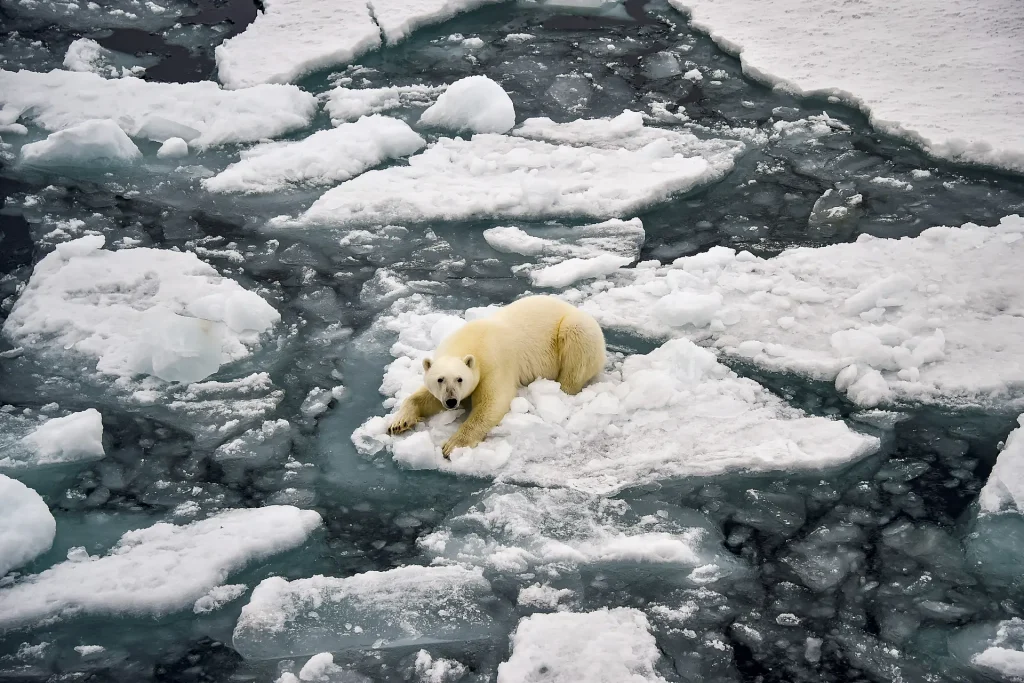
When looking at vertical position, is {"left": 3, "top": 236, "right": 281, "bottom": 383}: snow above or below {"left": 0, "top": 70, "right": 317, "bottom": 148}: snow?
below

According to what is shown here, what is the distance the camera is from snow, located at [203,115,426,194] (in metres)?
7.19

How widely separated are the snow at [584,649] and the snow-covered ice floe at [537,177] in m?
3.65

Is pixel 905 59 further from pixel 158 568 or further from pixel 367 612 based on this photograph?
pixel 158 568

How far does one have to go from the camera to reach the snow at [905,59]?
24.1 ft

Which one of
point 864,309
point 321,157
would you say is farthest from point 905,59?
point 321,157

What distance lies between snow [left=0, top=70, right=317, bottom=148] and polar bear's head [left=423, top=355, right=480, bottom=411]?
4.31 metres

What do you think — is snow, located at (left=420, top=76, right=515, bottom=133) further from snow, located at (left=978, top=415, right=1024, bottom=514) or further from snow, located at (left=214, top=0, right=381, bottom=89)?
snow, located at (left=978, top=415, right=1024, bottom=514)

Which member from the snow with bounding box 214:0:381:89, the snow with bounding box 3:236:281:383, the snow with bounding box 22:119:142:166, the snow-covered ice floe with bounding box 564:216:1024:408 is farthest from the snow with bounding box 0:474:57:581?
the snow with bounding box 214:0:381:89

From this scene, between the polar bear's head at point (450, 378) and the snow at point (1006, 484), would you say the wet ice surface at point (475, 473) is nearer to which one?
the snow at point (1006, 484)

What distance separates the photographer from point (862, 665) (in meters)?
3.34

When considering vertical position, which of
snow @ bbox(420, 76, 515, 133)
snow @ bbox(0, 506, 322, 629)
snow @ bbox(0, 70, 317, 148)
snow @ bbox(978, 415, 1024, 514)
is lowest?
snow @ bbox(0, 506, 322, 629)

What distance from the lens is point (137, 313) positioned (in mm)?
5582

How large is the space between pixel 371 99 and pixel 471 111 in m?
1.06

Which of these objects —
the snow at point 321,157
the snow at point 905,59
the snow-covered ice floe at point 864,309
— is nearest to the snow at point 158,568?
the snow-covered ice floe at point 864,309
